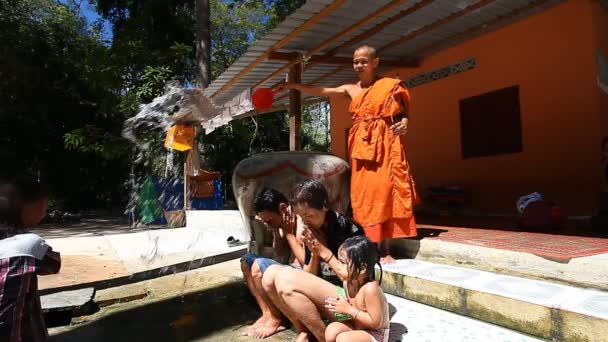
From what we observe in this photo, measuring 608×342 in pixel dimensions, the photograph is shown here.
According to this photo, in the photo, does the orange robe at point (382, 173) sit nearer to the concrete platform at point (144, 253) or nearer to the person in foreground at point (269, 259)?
the person in foreground at point (269, 259)

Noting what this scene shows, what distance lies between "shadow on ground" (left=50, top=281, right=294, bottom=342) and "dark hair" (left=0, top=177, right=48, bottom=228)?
1203mm

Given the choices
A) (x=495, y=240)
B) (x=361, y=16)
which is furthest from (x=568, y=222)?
(x=361, y=16)

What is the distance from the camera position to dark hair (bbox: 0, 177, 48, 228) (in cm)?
176

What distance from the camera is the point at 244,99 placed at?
6164 mm

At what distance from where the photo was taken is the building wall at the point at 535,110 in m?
4.47

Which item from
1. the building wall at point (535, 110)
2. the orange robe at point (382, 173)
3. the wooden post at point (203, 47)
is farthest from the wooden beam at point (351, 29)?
the wooden post at point (203, 47)

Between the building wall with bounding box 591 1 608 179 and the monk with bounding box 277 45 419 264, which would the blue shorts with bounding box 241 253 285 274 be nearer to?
the monk with bounding box 277 45 419 264

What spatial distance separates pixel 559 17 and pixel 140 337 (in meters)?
5.39

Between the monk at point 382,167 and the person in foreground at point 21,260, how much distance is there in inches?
82.0

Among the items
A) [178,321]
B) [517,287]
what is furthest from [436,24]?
[178,321]

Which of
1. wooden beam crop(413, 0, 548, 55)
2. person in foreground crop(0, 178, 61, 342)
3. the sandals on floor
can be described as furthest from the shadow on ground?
wooden beam crop(413, 0, 548, 55)

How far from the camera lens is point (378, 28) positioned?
15.8ft

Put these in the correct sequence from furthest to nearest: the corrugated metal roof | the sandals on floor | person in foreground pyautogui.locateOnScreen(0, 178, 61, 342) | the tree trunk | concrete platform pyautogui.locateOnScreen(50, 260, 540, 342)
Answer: the tree trunk < the sandals on floor < the corrugated metal roof < concrete platform pyautogui.locateOnScreen(50, 260, 540, 342) < person in foreground pyautogui.locateOnScreen(0, 178, 61, 342)

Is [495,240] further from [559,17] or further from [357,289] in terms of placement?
[559,17]
